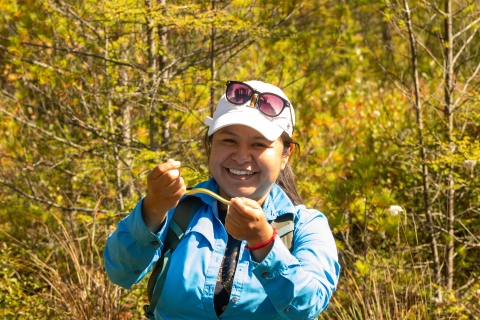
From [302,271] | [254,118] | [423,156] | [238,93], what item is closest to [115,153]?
[423,156]

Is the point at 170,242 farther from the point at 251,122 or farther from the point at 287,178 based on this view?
the point at 287,178

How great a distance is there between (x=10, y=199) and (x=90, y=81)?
3.37 feet

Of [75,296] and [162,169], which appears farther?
[75,296]

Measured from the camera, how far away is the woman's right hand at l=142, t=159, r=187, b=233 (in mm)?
1877

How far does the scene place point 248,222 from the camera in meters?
1.76

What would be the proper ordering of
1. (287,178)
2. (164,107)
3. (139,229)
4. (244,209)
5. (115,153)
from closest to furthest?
(244,209) < (139,229) < (287,178) < (115,153) < (164,107)

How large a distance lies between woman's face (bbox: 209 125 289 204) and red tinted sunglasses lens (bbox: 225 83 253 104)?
0.10m

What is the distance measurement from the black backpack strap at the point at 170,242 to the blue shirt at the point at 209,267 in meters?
0.02

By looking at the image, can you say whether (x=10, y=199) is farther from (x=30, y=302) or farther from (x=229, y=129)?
(x=229, y=129)

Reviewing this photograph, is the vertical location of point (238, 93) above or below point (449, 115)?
above

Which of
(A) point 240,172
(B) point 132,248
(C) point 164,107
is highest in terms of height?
(A) point 240,172

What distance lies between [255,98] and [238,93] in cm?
6

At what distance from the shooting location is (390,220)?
→ 3.62 meters

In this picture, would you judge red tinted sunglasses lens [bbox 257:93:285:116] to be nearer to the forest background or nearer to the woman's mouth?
the woman's mouth
